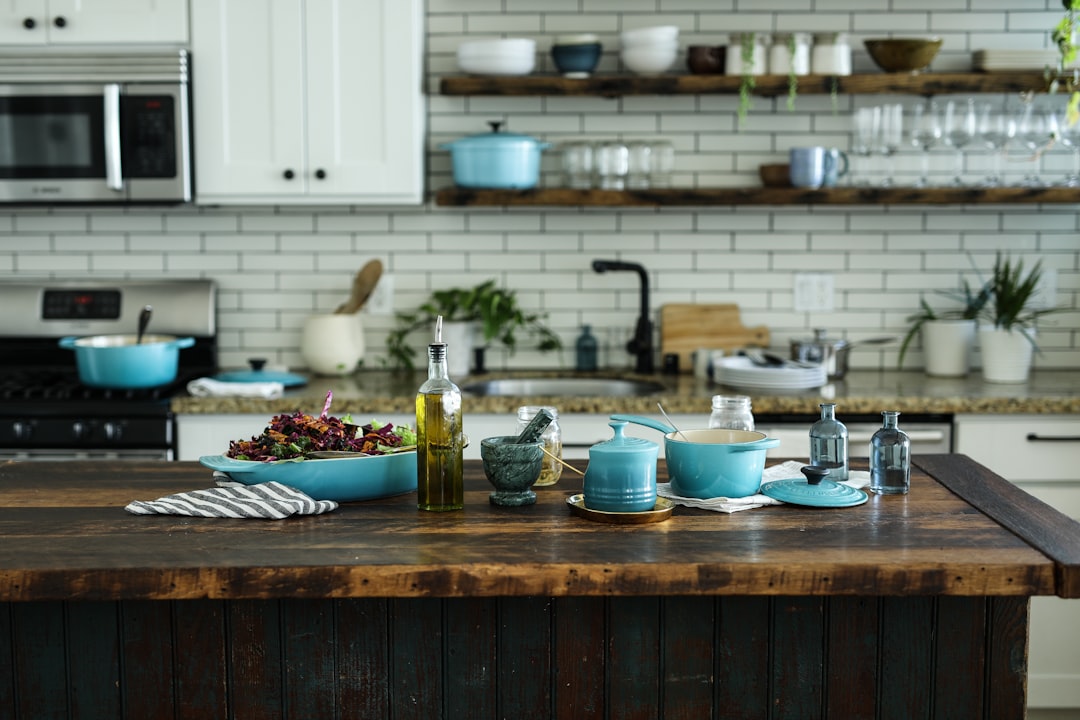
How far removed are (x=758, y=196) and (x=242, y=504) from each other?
8.40 feet

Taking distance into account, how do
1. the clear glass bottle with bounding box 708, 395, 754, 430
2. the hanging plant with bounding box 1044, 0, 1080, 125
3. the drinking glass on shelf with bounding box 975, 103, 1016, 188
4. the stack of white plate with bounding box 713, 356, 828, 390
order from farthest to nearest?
the drinking glass on shelf with bounding box 975, 103, 1016, 188 → the stack of white plate with bounding box 713, 356, 828, 390 → the hanging plant with bounding box 1044, 0, 1080, 125 → the clear glass bottle with bounding box 708, 395, 754, 430

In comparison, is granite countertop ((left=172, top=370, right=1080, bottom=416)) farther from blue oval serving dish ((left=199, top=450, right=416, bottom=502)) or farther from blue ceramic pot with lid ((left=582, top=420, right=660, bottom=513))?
blue ceramic pot with lid ((left=582, top=420, right=660, bottom=513))

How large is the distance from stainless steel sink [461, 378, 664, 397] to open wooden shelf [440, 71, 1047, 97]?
107cm

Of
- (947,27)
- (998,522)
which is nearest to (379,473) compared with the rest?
(998,522)

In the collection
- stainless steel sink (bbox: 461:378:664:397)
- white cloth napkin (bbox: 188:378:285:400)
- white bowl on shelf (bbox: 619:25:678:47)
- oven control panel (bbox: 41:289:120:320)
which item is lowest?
stainless steel sink (bbox: 461:378:664:397)

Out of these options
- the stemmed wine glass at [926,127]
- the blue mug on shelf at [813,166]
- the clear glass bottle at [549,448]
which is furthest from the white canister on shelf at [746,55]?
the clear glass bottle at [549,448]

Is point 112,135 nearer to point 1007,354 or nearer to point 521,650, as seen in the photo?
point 521,650

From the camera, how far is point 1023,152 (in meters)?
4.33

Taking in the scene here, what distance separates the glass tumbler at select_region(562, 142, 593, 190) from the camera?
4.16 m

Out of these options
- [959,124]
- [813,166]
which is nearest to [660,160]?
[813,166]

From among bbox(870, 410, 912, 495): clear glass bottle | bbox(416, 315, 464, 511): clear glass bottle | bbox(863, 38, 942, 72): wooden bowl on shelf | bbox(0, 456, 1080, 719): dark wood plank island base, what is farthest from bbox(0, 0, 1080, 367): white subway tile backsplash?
bbox(0, 456, 1080, 719): dark wood plank island base

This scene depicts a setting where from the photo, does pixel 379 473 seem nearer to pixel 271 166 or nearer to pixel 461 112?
pixel 271 166

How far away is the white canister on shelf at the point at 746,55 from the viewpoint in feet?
13.3

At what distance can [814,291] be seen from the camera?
443 centimetres
